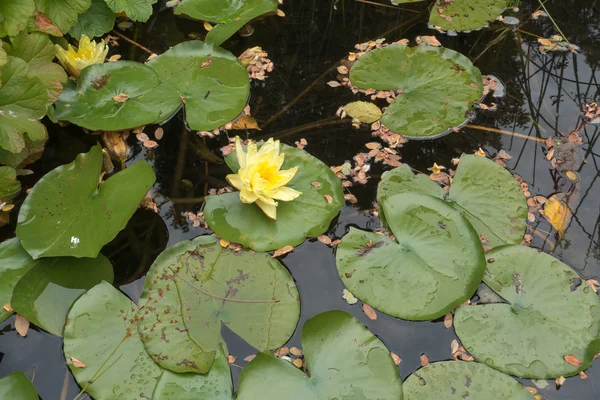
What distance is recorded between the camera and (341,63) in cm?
325

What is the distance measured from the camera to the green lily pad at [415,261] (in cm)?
209

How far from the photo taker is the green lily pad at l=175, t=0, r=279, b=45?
311 centimetres

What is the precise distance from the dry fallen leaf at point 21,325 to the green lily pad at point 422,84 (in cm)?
198

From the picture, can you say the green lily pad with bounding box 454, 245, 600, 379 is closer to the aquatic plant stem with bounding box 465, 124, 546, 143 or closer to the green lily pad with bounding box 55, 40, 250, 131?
the aquatic plant stem with bounding box 465, 124, 546, 143

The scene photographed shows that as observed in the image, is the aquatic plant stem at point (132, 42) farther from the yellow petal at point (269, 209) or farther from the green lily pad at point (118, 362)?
the green lily pad at point (118, 362)

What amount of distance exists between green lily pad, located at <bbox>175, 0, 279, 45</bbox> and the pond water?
0.61ft

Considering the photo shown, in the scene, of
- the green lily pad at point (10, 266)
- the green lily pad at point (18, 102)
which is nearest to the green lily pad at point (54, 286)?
the green lily pad at point (10, 266)

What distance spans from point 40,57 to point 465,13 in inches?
104

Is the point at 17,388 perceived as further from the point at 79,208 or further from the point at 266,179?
the point at 266,179

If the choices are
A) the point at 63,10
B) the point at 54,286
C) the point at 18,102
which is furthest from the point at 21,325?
the point at 63,10

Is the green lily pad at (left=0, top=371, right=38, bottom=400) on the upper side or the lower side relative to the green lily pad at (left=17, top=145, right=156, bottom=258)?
lower

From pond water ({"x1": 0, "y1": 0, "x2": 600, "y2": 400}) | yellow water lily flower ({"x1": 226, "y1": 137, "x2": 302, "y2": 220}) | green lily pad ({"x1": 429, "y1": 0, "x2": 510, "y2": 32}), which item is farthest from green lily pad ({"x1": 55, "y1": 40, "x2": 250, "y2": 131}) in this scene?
green lily pad ({"x1": 429, "y1": 0, "x2": 510, "y2": 32})

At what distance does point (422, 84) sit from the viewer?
2.91m

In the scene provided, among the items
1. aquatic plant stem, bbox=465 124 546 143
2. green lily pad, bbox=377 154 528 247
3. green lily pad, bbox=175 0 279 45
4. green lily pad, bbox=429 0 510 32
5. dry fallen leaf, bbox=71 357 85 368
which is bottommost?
dry fallen leaf, bbox=71 357 85 368
